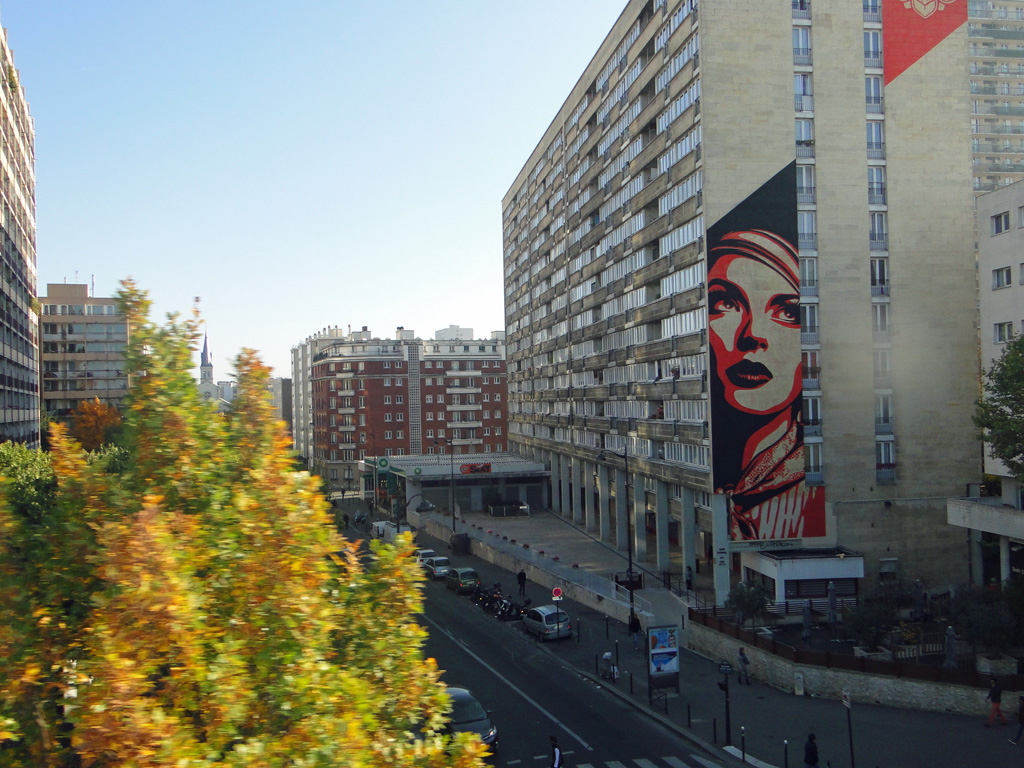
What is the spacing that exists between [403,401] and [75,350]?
133 ft

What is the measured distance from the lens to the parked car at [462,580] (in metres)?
46.3

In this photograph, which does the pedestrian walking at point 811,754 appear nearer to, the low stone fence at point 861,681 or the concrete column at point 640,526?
the low stone fence at point 861,681

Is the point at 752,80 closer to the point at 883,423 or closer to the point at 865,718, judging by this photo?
the point at 883,423

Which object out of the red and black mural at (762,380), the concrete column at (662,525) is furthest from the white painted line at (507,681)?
the concrete column at (662,525)

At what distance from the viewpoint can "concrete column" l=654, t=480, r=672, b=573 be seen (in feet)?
154

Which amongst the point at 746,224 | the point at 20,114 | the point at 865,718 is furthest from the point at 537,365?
→ the point at 865,718

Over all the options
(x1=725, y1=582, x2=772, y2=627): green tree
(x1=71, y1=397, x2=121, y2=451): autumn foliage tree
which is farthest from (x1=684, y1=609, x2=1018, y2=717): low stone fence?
(x1=71, y1=397, x2=121, y2=451): autumn foliage tree

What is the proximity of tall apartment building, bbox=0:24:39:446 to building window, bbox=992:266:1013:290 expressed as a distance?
55.1 meters

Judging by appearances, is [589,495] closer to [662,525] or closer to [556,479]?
[556,479]

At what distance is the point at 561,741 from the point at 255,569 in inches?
758

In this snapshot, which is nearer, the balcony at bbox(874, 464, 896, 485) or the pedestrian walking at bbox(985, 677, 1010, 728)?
the pedestrian walking at bbox(985, 677, 1010, 728)

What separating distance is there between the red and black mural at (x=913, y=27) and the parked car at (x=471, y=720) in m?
36.3

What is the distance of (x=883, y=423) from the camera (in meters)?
40.5

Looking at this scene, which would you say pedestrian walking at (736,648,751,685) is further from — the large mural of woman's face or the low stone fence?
the large mural of woman's face
